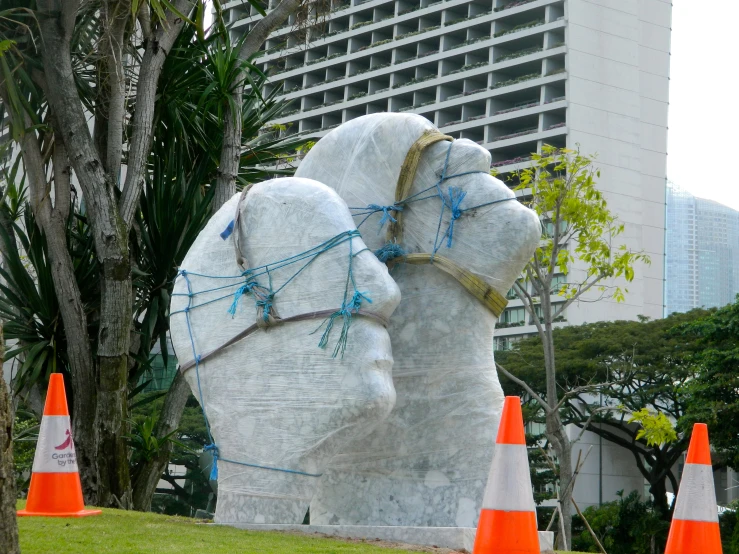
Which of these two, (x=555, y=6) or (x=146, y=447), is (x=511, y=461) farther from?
(x=555, y=6)

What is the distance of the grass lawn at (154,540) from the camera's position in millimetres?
5258

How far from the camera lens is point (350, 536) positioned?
6285mm

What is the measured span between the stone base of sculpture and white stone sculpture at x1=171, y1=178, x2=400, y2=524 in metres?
0.10

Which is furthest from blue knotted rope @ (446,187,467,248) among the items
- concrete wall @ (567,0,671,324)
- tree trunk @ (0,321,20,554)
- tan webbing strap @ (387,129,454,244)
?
concrete wall @ (567,0,671,324)

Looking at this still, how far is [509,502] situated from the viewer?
4.77 metres

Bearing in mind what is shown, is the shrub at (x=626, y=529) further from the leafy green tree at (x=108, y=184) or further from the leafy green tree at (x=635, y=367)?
the leafy green tree at (x=108, y=184)

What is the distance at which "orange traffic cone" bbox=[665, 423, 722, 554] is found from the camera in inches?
207

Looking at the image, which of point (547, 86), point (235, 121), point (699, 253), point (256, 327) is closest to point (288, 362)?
point (256, 327)

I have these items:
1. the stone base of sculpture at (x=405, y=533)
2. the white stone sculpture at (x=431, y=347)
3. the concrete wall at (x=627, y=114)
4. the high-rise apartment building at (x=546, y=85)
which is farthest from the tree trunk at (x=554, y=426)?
the concrete wall at (x=627, y=114)

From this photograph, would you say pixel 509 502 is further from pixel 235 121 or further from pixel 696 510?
pixel 235 121

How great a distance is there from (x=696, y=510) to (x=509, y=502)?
1103 mm

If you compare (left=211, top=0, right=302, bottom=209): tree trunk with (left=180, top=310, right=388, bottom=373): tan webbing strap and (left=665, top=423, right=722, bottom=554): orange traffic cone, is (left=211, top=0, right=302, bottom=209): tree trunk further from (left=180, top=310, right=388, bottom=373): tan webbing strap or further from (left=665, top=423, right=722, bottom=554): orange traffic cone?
(left=665, top=423, right=722, bottom=554): orange traffic cone

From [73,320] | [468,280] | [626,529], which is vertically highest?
[73,320]

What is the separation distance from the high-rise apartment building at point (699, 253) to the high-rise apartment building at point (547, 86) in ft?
188
